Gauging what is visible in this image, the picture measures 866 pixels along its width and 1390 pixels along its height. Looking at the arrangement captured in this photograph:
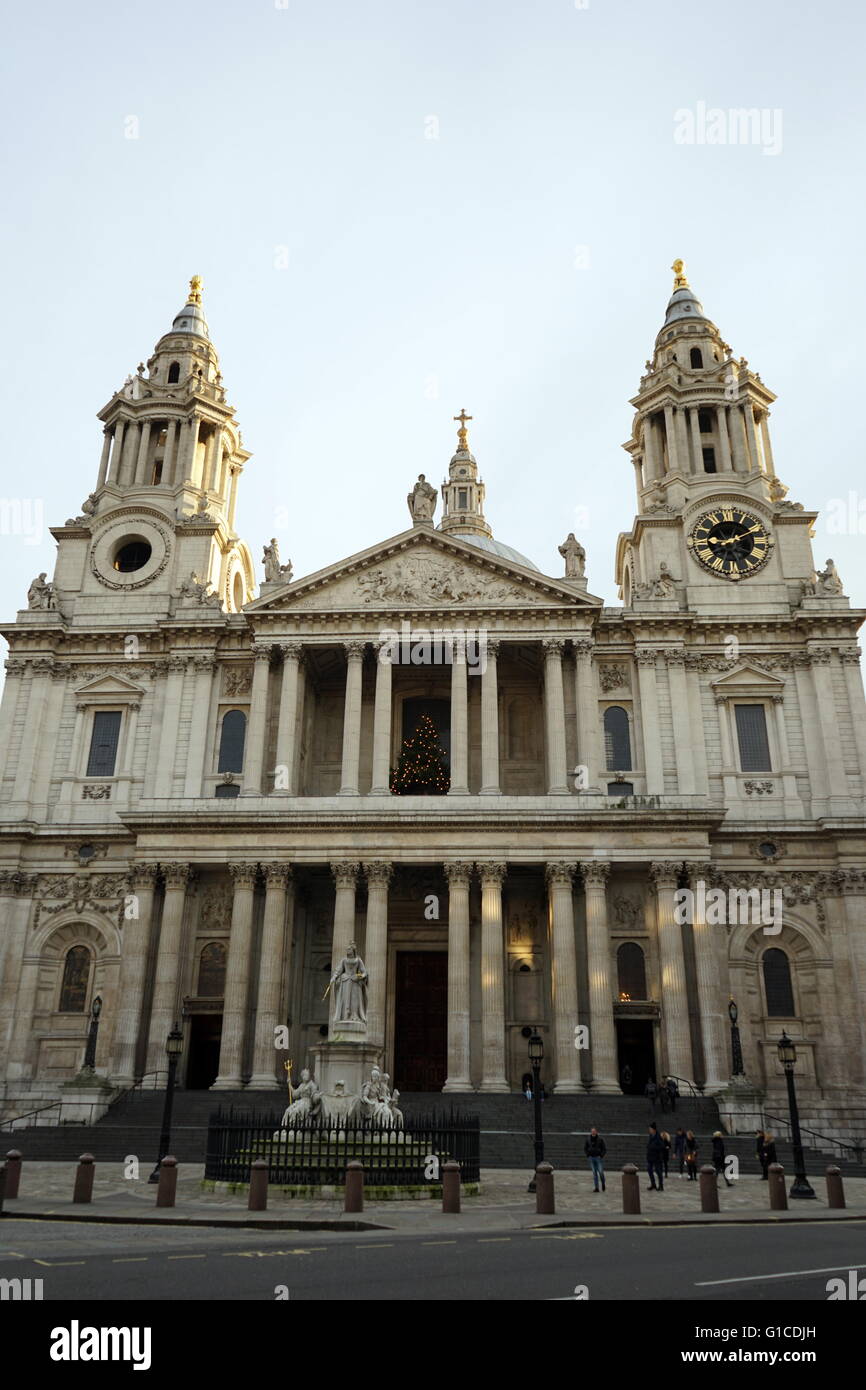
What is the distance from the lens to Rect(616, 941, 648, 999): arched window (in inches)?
1555

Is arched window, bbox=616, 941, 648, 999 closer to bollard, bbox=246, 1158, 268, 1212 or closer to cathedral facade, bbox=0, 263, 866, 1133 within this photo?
cathedral facade, bbox=0, 263, 866, 1133

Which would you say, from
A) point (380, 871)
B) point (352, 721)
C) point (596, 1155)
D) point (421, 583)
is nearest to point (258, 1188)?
point (596, 1155)

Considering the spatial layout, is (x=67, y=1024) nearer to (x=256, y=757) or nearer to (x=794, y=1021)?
(x=256, y=757)

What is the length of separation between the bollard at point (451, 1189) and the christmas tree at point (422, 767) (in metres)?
26.8

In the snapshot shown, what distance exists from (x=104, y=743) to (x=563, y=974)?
835 inches

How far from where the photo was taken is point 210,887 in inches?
1631

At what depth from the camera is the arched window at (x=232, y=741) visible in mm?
43594

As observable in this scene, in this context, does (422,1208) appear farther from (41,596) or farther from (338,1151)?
(41,596)

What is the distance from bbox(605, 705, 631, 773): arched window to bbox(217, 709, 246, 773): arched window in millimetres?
14778

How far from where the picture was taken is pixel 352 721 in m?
42.1

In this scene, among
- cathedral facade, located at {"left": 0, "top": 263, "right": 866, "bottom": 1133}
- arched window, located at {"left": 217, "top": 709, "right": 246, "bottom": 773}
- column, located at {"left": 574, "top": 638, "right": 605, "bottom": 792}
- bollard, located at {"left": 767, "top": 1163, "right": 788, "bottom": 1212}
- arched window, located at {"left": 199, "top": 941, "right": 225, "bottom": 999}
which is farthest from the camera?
arched window, located at {"left": 217, "top": 709, "right": 246, "bottom": 773}

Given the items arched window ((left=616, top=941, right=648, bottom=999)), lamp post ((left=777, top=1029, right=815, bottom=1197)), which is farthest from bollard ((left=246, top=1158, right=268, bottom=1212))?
arched window ((left=616, top=941, right=648, bottom=999))
